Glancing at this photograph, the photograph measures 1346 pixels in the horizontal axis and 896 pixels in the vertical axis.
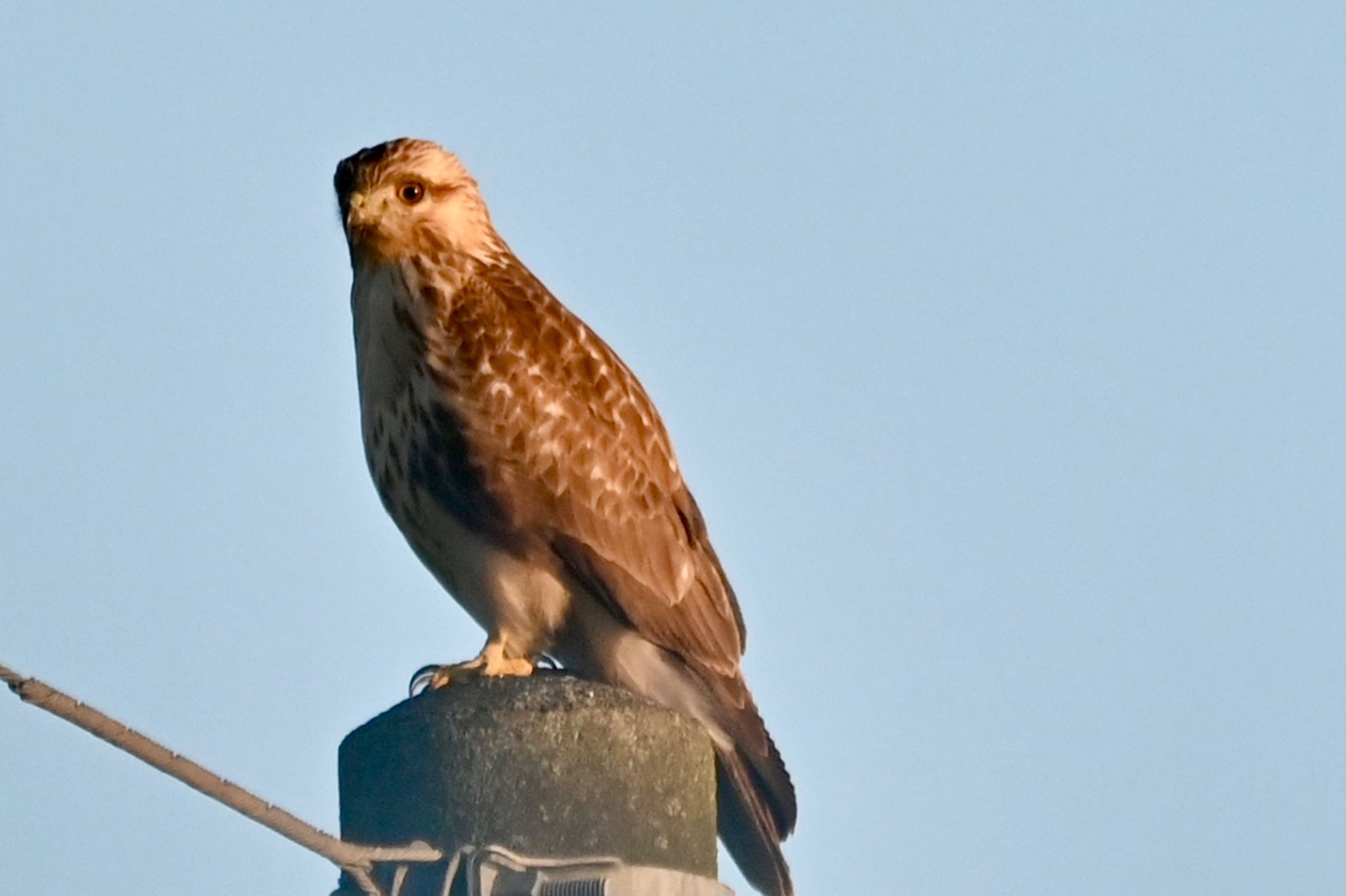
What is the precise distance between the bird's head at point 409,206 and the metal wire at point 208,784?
345cm

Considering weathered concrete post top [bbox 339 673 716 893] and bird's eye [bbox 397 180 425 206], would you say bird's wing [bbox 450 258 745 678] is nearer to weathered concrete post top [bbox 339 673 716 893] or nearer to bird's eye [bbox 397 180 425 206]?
bird's eye [bbox 397 180 425 206]

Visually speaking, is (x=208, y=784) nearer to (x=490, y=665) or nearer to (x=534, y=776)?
(x=534, y=776)

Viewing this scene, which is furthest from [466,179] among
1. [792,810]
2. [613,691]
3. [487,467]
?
[613,691]

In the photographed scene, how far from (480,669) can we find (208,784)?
116 inches

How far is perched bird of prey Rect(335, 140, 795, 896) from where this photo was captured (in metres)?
6.48

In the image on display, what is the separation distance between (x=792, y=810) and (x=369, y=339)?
1963mm

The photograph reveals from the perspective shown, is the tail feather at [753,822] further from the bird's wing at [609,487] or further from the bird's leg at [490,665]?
the bird's leg at [490,665]

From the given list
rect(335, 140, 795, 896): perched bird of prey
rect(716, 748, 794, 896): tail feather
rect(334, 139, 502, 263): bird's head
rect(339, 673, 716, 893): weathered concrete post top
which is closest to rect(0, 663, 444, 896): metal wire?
rect(339, 673, 716, 893): weathered concrete post top

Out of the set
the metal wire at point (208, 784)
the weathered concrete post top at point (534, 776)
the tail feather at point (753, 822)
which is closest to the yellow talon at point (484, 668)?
the tail feather at point (753, 822)

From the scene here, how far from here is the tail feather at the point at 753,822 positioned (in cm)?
567

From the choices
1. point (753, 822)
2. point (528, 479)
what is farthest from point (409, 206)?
point (753, 822)

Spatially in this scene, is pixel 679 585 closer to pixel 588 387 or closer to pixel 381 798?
pixel 588 387

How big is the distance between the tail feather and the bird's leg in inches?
23.1

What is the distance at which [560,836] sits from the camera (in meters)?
3.87
